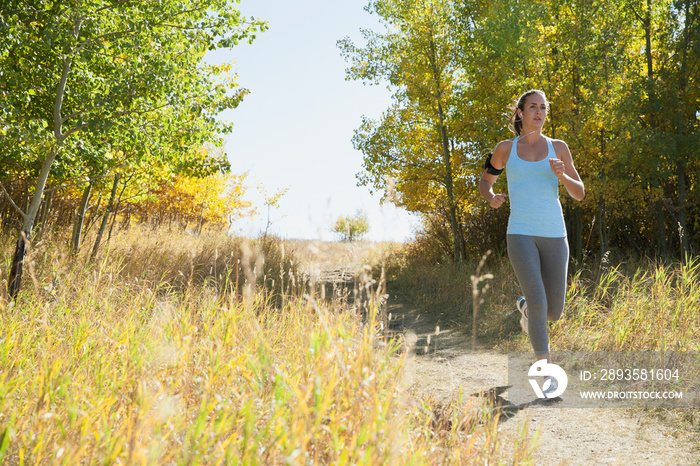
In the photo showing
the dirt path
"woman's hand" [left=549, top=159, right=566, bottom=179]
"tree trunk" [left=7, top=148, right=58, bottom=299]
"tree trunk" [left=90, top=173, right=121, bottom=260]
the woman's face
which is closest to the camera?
the dirt path

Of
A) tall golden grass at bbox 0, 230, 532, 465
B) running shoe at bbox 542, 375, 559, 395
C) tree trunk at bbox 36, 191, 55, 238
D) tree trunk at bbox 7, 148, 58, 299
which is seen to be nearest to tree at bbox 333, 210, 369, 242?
tall golden grass at bbox 0, 230, 532, 465

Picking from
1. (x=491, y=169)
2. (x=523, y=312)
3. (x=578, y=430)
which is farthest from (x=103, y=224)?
(x=578, y=430)

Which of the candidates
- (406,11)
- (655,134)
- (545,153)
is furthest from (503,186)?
(545,153)

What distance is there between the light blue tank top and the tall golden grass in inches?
54.1

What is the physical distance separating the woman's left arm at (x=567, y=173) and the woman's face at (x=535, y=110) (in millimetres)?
263

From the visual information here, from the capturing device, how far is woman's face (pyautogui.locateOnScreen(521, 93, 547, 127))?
3732 mm

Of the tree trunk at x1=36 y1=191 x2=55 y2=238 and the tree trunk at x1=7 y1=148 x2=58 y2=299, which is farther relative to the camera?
the tree trunk at x1=36 y1=191 x2=55 y2=238

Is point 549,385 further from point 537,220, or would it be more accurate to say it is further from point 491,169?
point 491,169

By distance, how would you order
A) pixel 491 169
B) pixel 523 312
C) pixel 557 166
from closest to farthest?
pixel 557 166 → pixel 523 312 → pixel 491 169

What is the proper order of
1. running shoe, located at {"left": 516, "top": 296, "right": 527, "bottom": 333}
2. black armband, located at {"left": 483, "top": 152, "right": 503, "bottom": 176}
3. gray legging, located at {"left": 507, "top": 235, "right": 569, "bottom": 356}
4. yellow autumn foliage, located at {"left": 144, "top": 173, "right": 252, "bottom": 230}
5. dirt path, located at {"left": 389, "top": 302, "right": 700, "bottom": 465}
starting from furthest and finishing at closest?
1. yellow autumn foliage, located at {"left": 144, "top": 173, "right": 252, "bottom": 230}
2. black armband, located at {"left": 483, "top": 152, "right": 503, "bottom": 176}
3. running shoe, located at {"left": 516, "top": 296, "right": 527, "bottom": 333}
4. gray legging, located at {"left": 507, "top": 235, "right": 569, "bottom": 356}
5. dirt path, located at {"left": 389, "top": 302, "right": 700, "bottom": 465}

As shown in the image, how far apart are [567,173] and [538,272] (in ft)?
3.06

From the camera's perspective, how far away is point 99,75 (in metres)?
7.05

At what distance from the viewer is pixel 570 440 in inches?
120

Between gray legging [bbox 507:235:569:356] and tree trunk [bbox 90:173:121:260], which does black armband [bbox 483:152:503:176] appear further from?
tree trunk [bbox 90:173:121:260]
